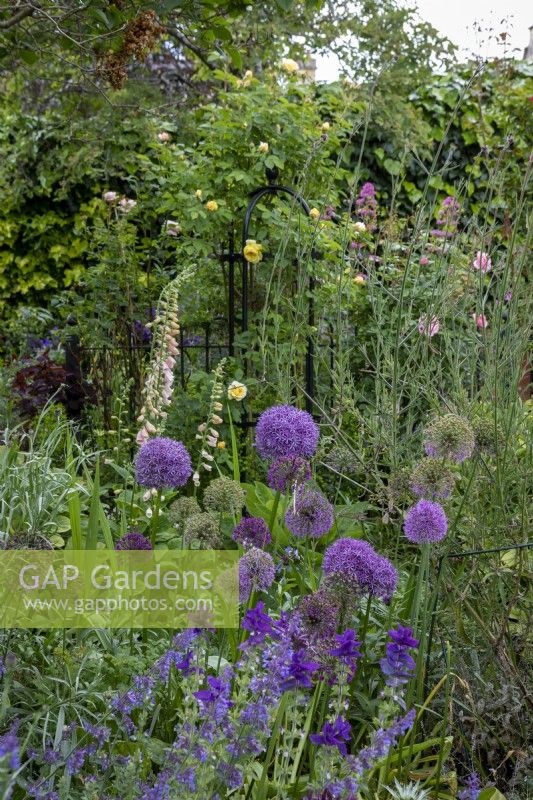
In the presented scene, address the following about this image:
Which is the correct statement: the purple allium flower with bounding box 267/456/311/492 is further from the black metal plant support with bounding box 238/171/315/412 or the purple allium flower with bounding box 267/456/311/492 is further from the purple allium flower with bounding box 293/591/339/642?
the black metal plant support with bounding box 238/171/315/412

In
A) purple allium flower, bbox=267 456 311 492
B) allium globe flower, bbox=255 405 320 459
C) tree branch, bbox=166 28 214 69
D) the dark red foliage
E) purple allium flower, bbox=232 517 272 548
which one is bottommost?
the dark red foliage

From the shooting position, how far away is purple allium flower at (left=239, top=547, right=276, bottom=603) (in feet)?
5.82

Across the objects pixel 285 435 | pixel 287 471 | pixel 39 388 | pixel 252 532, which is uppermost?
pixel 285 435

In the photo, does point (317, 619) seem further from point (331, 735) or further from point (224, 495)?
point (224, 495)

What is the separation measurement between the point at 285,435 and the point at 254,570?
0.37 meters

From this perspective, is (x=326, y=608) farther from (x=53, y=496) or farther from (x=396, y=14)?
(x=396, y=14)

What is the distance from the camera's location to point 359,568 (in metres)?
1.74

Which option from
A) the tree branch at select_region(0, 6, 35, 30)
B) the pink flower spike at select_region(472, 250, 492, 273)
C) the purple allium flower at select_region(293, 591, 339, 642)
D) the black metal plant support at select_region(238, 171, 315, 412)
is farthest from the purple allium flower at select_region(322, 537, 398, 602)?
the black metal plant support at select_region(238, 171, 315, 412)

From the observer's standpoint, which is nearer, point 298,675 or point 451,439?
point 298,675

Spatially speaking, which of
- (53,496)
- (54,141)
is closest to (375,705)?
(53,496)

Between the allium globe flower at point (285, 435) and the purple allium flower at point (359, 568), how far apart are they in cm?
31

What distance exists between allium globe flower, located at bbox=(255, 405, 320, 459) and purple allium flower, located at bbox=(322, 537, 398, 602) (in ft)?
1.03

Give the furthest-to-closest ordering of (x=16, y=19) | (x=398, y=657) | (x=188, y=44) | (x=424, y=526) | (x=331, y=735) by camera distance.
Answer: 1. (x=188, y=44)
2. (x=16, y=19)
3. (x=424, y=526)
4. (x=398, y=657)
5. (x=331, y=735)

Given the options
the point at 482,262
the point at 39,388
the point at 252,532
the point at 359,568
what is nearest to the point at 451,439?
the point at 359,568
